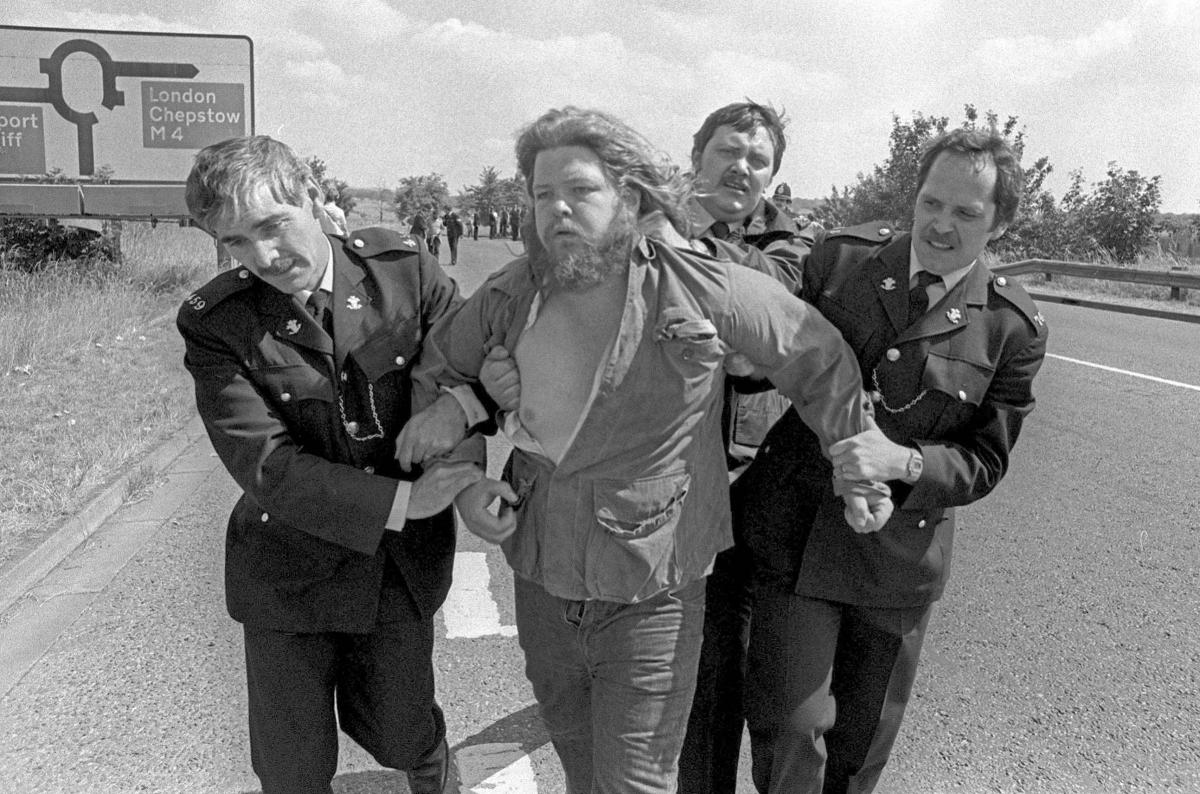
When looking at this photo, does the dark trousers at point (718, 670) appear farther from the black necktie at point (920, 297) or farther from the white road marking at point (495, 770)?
the black necktie at point (920, 297)

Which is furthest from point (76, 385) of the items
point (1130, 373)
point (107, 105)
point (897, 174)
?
point (897, 174)

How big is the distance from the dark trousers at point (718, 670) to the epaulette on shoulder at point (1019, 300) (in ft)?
3.01

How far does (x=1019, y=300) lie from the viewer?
242 cm

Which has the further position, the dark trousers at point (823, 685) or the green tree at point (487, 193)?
the green tree at point (487, 193)

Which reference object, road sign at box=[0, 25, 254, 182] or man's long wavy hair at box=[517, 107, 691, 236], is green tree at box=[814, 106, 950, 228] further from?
man's long wavy hair at box=[517, 107, 691, 236]

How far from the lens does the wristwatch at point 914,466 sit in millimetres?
2236

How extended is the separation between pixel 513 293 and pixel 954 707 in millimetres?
2403

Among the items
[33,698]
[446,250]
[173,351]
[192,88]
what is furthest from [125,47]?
[33,698]

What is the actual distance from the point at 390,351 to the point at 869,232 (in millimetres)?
1300

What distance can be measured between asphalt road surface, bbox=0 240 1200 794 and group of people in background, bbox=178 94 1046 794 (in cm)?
71

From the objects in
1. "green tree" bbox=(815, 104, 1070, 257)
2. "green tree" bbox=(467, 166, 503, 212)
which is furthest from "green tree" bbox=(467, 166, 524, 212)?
"green tree" bbox=(815, 104, 1070, 257)

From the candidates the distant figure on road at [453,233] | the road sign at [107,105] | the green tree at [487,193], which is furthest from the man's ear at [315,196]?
the green tree at [487,193]

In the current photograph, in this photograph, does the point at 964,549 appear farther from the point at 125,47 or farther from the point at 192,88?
the point at 125,47

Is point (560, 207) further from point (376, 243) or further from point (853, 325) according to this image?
point (853, 325)
